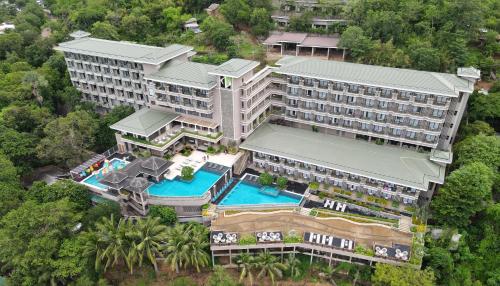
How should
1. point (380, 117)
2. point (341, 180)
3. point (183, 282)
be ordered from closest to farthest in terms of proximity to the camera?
point (183, 282)
point (341, 180)
point (380, 117)

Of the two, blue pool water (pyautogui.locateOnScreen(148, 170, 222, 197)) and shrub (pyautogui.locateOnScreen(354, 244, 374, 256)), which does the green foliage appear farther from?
shrub (pyautogui.locateOnScreen(354, 244, 374, 256))

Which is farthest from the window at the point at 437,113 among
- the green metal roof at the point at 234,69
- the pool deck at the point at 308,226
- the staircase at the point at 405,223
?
the green metal roof at the point at 234,69

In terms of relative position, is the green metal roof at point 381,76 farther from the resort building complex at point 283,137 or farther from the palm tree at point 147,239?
the palm tree at point 147,239

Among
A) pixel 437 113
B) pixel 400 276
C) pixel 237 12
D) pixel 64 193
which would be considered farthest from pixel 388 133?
pixel 237 12

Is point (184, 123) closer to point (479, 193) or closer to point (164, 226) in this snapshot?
point (164, 226)

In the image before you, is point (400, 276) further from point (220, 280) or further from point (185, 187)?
point (185, 187)

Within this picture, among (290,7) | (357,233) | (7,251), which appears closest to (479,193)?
(357,233)
